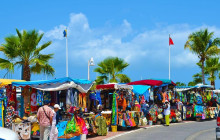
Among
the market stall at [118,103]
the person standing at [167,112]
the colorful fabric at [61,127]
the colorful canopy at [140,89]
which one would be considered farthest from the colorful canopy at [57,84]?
the person standing at [167,112]

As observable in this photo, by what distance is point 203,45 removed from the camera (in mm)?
41562

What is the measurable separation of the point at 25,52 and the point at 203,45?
79.4 ft

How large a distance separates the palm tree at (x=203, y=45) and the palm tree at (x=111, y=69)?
9.84m

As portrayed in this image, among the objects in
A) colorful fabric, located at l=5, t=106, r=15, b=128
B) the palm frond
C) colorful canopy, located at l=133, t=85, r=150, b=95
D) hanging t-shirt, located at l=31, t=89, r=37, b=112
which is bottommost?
colorful fabric, located at l=5, t=106, r=15, b=128

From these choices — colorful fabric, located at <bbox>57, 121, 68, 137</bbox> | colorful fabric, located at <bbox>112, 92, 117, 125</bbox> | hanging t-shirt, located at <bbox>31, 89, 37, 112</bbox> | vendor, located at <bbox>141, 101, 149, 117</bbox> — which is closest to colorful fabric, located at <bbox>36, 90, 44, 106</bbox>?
hanging t-shirt, located at <bbox>31, 89, 37, 112</bbox>

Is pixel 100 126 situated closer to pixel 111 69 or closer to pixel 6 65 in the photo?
pixel 6 65

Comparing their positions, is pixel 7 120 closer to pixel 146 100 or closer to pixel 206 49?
pixel 146 100

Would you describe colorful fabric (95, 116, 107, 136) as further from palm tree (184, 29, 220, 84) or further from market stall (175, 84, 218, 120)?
palm tree (184, 29, 220, 84)

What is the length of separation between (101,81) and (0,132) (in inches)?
1214

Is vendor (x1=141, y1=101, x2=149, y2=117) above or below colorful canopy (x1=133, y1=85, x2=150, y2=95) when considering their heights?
below

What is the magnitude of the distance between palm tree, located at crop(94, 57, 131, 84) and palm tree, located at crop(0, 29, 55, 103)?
12515 millimetres

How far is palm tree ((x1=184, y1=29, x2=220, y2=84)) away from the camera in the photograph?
41.4 m

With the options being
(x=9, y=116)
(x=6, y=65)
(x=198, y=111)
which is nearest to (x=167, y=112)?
(x=198, y=111)

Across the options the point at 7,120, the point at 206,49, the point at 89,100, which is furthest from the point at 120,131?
the point at 206,49
